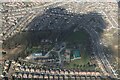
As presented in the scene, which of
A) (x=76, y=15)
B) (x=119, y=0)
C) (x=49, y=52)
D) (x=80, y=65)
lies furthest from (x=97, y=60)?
(x=119, y=0)

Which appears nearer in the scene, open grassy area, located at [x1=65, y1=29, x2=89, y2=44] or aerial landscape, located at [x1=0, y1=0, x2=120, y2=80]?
aerial landscape, located at [x1=0, y1=0, x2=120, y2=80]

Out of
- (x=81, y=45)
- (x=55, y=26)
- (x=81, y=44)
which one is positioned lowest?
(x=81, y=45)

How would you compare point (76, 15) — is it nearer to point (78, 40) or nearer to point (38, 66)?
point (78, 40)

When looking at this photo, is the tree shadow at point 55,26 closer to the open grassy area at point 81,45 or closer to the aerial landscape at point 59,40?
the aerial landscape at point 59,40

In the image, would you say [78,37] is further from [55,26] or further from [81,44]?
[55,26]

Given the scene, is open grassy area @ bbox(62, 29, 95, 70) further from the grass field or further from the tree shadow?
the tree shadow

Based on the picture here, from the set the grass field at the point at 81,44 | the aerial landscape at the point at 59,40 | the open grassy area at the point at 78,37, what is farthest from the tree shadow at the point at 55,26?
the grass field at the point at 81,44

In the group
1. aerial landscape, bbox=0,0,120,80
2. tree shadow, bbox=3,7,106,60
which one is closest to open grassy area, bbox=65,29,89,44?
aerial landscape, bbox=0,0,120,80

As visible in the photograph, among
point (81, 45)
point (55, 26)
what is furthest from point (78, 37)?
point (55, 26)
